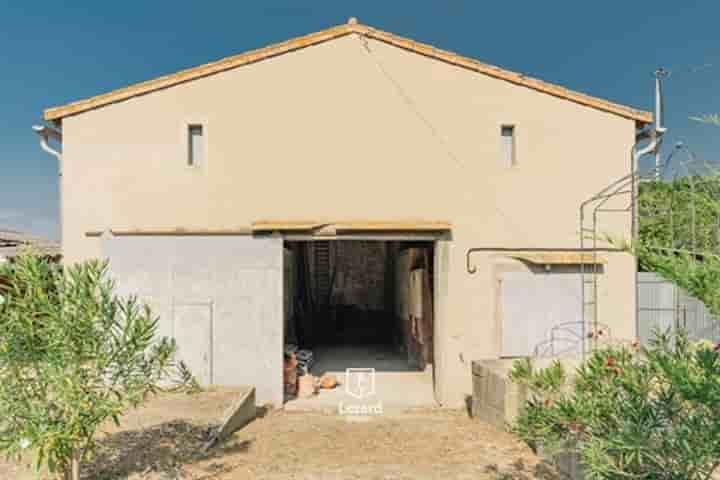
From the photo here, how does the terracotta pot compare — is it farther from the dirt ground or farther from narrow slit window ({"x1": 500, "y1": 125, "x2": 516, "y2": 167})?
narrow slit window ({"x1": 500, "y1": 125, "x2": 516, "y2": 167})

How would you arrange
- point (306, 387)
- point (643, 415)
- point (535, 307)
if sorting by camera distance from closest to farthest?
point (643, 415) → point (535, 307) → point (306, 387)

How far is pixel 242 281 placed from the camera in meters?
8.48

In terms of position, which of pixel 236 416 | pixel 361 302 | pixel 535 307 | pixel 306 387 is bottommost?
pixel 306 387

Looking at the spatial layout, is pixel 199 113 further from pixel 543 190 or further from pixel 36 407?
pixel 543 190

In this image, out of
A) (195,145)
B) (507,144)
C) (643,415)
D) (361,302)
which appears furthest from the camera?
(361,302)

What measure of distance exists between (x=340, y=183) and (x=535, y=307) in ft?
14.2

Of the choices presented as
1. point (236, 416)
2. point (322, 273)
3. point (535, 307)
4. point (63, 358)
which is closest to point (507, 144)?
point (535, 307)

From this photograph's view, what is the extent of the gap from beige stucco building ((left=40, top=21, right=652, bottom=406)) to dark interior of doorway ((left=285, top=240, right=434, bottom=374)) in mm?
2447

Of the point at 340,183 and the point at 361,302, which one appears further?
the point at 361,302

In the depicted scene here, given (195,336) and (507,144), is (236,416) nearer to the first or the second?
(195,336)

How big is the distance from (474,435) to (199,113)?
7.32 metres

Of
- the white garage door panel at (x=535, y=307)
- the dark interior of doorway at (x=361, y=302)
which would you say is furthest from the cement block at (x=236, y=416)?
the white garage door panel at (x=535, y=307)

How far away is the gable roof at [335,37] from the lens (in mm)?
8383

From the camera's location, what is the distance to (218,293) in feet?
27.7
